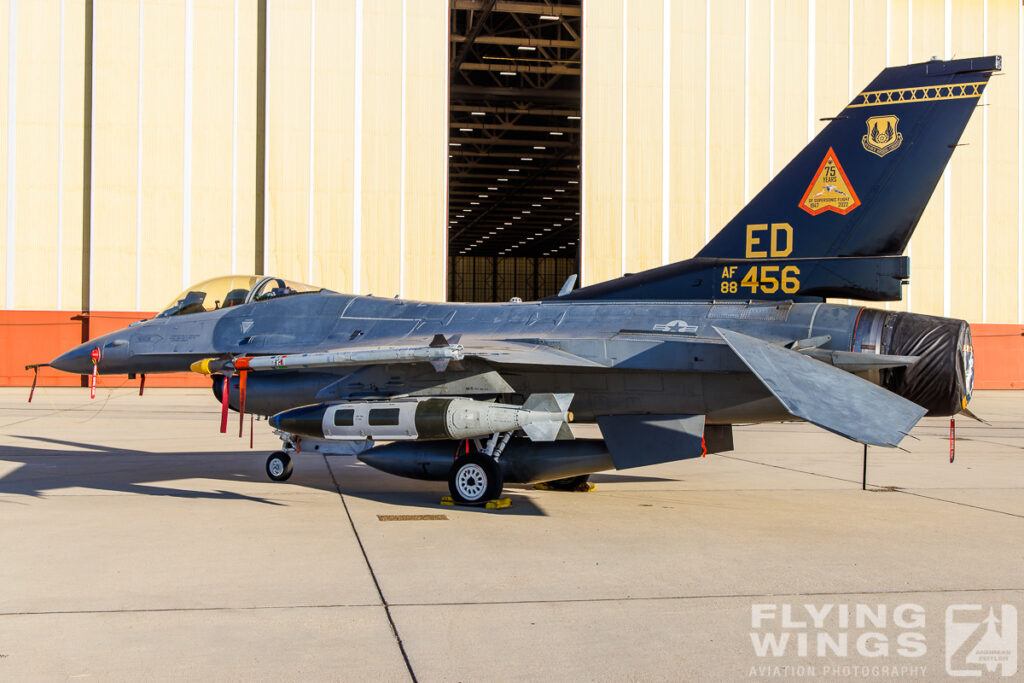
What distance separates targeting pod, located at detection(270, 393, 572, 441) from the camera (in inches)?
361

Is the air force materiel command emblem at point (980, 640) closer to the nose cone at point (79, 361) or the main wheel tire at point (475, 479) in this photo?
the main wheel tire at point (475, 479)

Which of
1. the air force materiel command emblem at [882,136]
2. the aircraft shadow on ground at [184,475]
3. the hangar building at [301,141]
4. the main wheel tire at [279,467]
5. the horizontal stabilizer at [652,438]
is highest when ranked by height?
the hangar building at [301,141]

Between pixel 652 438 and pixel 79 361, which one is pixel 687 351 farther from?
pixel 79 361

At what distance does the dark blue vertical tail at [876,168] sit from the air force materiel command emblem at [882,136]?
0.03 ft

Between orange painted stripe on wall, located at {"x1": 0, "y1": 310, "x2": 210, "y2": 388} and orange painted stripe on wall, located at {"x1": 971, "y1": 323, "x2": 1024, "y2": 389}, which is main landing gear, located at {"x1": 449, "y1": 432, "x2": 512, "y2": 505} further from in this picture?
orange painted stripe on wall, located at {"x1": 971, "y1": 323, "x2": 1024, "y2": 389}

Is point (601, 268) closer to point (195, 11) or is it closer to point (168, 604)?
point (195, 11)

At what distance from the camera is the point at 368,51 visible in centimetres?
2625

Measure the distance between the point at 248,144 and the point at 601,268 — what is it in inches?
425

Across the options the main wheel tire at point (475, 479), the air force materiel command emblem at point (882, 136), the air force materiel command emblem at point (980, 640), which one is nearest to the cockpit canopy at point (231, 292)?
the main wheel tire at point (475, 479)

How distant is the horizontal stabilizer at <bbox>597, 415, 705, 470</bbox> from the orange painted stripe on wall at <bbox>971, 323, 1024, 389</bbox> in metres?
24.3

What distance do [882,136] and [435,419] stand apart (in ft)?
17.8

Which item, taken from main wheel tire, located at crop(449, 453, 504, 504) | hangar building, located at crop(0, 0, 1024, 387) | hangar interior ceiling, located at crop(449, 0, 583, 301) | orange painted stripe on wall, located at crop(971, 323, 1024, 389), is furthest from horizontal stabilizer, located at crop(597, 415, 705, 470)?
orange painted stripe on wall, located at crop(971, 323, 1024, 389)

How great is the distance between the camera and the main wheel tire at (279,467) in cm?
1115

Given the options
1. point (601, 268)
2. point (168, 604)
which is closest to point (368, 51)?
point (601, 268)
